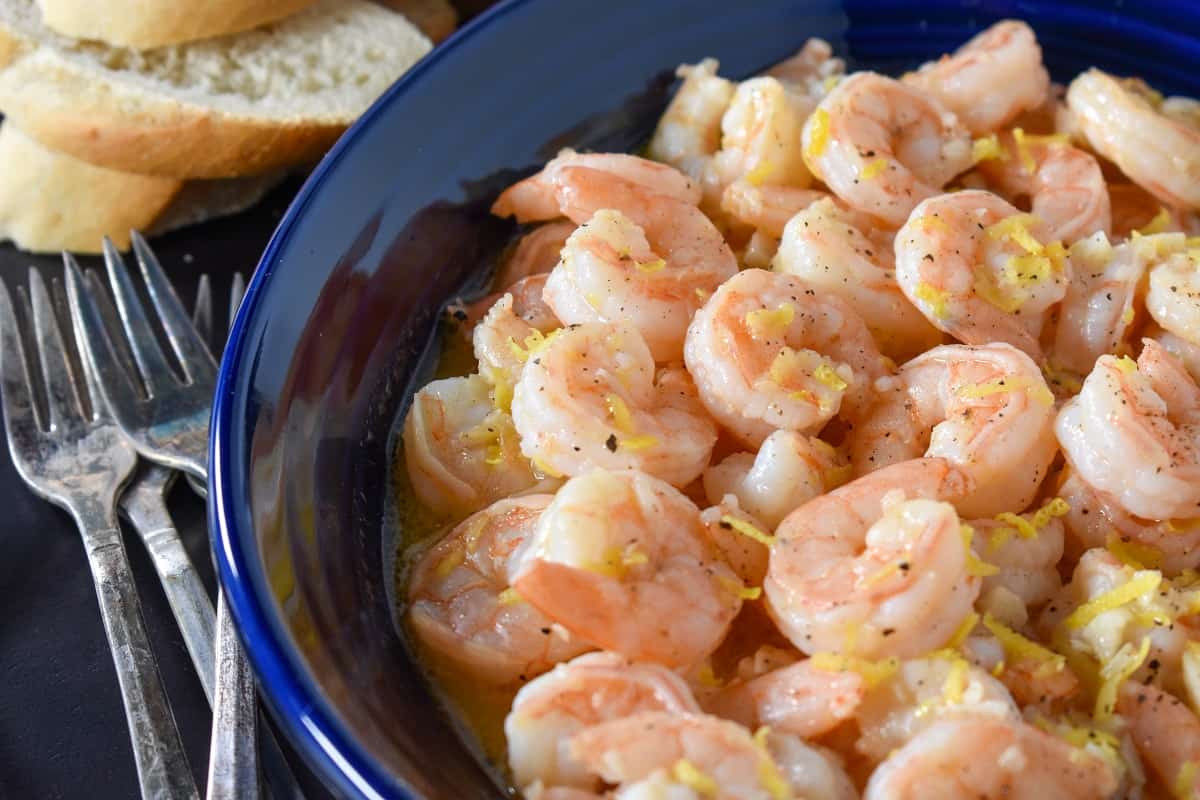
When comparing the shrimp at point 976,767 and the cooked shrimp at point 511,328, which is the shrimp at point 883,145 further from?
the shrimp at point 976,767

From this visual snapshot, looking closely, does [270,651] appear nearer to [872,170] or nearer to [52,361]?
[52,361]

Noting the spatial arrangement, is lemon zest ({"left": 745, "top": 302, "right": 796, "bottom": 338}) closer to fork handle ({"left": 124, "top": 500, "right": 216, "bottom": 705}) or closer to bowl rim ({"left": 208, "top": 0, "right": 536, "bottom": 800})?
bowl rim ({"left": 208, "top": 0, "right": 536, "bottom": 800})

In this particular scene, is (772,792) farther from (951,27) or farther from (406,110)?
(951,27)

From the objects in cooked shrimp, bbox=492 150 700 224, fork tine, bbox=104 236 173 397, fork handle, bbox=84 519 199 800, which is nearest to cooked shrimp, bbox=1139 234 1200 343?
cooked shrimp, bbox=492 150 700 224

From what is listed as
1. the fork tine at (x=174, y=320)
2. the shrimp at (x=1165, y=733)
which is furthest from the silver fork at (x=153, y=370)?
the shrimp at (x=1165, y=733)

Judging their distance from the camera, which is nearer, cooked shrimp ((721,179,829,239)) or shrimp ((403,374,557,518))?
shrimp ((403,374,557,518))

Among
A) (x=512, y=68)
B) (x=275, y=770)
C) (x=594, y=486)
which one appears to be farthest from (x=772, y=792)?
(x=512, y=68)
